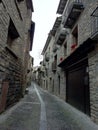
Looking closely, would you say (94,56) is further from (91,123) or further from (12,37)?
(12,37)

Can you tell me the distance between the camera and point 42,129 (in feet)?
12.6

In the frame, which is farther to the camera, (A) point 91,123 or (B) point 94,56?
(B) point 94,56

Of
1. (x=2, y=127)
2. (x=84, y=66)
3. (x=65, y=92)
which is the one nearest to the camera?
(x=2, y=127)

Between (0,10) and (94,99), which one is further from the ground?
(0,10)

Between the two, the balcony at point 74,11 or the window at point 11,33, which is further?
the balcony at point 74,11

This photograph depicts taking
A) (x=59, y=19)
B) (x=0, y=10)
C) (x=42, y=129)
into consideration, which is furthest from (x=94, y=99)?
(x=59, y=19)

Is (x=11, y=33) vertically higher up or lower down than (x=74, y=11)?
lower down

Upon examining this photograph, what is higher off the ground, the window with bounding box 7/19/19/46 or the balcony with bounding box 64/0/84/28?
the balcony with bounding box 64/0/84/28

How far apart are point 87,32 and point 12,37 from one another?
4.13 m

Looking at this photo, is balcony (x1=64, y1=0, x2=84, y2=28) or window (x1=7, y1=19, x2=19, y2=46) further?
balcony (x1=64, y1=0, x2=84, y2=28)

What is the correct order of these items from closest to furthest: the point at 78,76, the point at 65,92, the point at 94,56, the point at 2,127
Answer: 1. the point at 2,127
2. the point at 94,56
3. the point at 78,76
4. the point at 65,92

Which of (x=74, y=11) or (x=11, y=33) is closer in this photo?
(x=11, y=33)

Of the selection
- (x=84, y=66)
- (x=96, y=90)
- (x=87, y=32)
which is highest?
(x=87, y=32)

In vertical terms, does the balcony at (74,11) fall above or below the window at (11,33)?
above
